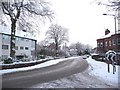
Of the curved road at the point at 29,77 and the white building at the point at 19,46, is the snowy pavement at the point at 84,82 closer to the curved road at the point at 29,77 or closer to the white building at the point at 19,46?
the curved road at the point at 29,77

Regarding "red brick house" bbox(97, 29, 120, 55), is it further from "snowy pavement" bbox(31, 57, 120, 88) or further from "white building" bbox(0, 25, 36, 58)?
"snowy pavement" bbox(31, 57, 120, 88)

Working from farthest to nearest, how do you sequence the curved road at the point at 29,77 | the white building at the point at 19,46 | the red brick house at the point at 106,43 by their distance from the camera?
the red brick house at the point at 106,43 < the white building at the point at 19,46 < the curved road at the point at 29,77

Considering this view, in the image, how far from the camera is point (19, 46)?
68.8m

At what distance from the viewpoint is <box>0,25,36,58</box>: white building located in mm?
59266

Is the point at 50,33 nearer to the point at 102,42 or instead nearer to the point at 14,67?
the point at 102,42

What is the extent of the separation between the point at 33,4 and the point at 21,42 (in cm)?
4137

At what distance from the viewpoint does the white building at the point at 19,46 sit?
194 ft

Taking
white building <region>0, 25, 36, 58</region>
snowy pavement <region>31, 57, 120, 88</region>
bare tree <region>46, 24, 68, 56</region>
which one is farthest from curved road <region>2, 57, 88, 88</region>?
bare tree <region>46, 24, 68, 56</region>

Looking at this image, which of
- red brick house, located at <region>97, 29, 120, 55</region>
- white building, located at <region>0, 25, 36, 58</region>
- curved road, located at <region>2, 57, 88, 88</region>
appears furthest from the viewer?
red brick house, located at <region>97, 29, 120, 55</region>

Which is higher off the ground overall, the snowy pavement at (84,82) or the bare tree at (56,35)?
the bare tree at (56,35)

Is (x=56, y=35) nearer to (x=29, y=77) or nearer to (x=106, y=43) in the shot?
(x=106, y=43)

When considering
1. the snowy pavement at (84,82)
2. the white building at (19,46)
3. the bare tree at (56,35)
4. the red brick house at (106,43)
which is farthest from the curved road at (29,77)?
the bare tree at (56,35)

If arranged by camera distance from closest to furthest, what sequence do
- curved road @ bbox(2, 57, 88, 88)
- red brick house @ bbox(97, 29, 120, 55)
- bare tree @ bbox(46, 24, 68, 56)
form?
curved road @ bbox(2, 57, 88, 88)
red brick house @ bbox(97, 29, 120, 55)
bare tree @ bbox(46, 24, 68, 56)

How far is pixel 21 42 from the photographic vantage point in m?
69.8
